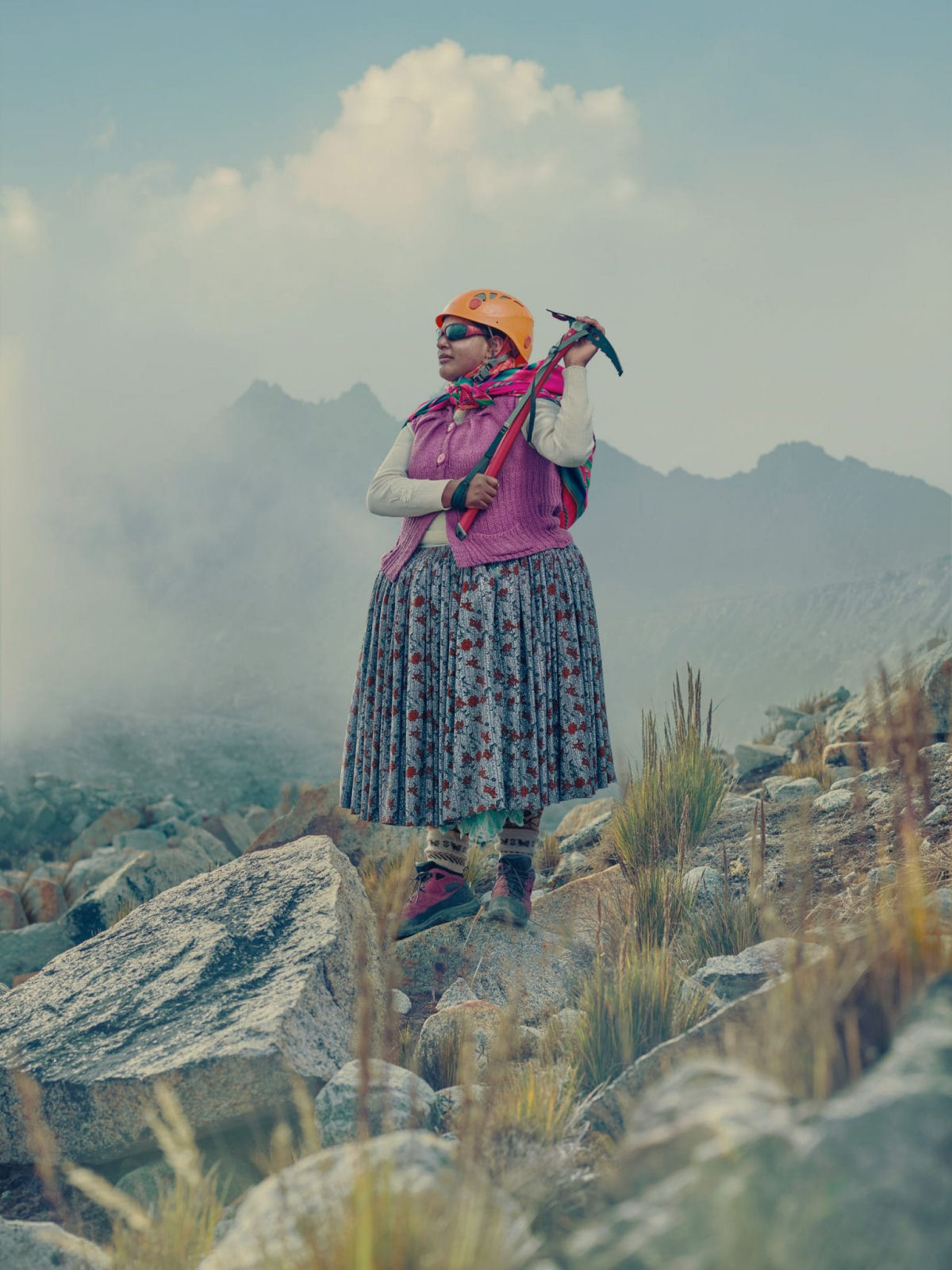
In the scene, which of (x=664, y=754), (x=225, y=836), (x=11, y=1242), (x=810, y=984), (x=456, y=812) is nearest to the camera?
(x=810, y=984)

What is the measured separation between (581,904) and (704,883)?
0.68 metres

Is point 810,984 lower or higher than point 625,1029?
higher

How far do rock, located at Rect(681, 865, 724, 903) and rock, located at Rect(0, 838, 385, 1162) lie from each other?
4.17 feet

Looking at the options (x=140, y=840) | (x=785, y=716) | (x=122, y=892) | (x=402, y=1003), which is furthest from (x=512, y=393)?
(x=140, y=840)

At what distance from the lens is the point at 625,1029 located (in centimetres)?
262

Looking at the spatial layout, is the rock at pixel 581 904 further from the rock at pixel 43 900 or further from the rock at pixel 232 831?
the rock at pixel 232 831

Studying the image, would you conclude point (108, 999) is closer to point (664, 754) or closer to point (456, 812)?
point (456, 812)

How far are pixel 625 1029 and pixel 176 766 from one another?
30134 millimetres

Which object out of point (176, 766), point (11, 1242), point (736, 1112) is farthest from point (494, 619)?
point (176, 766)

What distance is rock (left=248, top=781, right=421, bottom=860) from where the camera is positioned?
6.26m

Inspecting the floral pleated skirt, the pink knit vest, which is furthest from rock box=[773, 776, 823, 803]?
the pink knit vest

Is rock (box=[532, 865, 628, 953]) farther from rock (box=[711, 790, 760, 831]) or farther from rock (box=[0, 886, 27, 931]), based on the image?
rock (box=[0, 886, 27, 931])

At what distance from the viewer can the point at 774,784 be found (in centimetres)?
613

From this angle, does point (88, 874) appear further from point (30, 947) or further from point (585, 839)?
point (585, 839)
